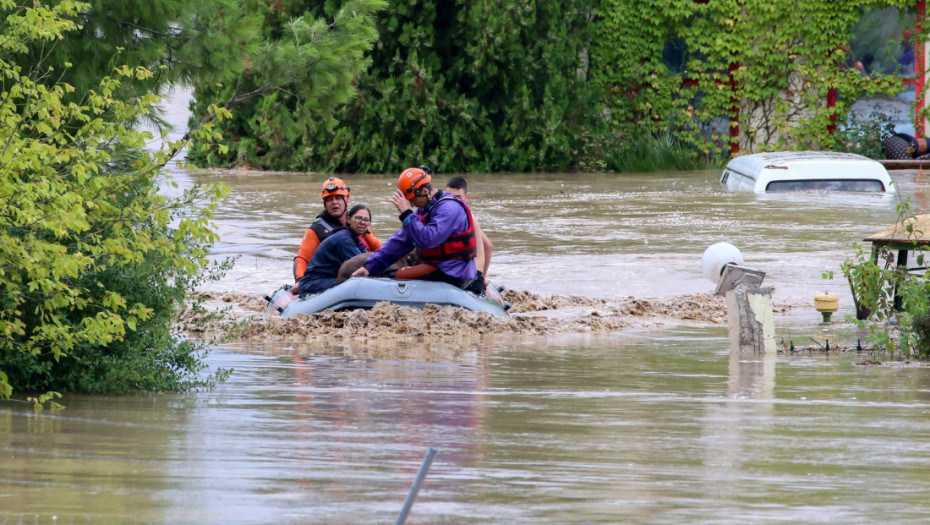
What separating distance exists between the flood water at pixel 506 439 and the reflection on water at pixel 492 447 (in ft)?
0.05

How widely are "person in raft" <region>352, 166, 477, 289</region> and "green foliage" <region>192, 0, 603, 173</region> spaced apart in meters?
15.5

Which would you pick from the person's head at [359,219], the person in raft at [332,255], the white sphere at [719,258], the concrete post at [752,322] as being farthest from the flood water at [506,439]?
the person's head at [359,219]

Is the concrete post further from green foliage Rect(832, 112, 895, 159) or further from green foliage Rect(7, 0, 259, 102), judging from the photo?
green foliage Rect(832, 112, 895, 159)

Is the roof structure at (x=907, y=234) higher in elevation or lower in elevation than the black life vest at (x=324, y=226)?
higher

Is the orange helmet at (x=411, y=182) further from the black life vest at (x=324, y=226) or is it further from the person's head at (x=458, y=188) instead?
the black life vest at (x=324, y=226)

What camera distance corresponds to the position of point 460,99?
27.3 m

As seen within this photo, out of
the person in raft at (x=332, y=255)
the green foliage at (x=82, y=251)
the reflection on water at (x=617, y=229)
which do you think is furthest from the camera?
the reflection on water at (x=617, y=229)

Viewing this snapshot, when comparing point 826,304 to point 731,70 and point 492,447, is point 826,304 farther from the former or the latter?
point 731,70

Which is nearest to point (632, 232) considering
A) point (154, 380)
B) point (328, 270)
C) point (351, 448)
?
point (328, 270)

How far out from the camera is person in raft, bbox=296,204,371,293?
38.2 feet

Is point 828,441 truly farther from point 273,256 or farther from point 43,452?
point 273,256

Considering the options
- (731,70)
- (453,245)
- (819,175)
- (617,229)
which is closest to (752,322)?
(453,245)

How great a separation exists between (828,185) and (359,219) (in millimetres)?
12465

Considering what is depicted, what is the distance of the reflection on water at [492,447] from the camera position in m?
5.11
